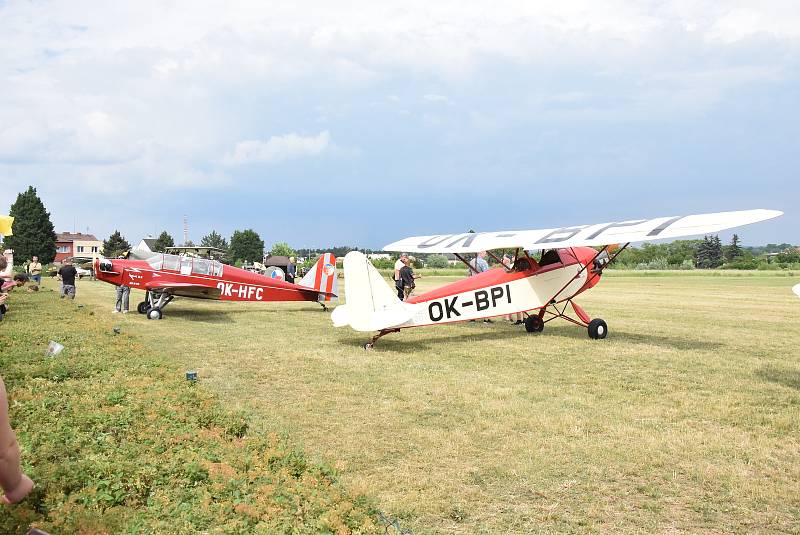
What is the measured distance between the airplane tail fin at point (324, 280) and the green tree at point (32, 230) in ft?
237

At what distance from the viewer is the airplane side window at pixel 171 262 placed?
1634cm

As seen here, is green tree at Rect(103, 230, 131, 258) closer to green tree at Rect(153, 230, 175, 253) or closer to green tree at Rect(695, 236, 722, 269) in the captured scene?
green tree at Rect(153, 230, 175, 253)

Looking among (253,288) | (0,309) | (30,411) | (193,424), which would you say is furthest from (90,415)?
(253,288)

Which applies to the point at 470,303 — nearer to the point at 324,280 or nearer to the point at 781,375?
the point at 781,375

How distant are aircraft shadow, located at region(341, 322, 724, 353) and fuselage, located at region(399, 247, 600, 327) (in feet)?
2.05

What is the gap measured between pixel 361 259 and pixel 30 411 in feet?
18.0

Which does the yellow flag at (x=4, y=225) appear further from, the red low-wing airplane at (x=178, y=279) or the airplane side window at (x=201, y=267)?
the airplane side window at (x=201, y=267)

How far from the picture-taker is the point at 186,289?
53.1 ft

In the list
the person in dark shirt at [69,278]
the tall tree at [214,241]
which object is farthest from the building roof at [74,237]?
the person in dark shirt at [69,278]

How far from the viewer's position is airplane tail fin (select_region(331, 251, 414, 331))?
32.7 feet

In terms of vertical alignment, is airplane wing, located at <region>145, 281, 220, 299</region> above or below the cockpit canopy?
below

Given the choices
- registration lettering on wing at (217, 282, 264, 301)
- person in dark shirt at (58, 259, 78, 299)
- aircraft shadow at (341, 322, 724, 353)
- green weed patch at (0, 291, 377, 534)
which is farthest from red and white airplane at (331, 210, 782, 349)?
person in dark shirt at (58, 259, 78, 299)

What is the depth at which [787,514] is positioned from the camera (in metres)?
3.93

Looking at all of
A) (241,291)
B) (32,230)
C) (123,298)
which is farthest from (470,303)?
(32,230)
